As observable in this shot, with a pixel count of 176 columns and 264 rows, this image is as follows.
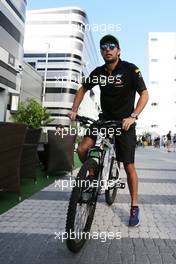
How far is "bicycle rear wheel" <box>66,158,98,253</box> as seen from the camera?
3014mm

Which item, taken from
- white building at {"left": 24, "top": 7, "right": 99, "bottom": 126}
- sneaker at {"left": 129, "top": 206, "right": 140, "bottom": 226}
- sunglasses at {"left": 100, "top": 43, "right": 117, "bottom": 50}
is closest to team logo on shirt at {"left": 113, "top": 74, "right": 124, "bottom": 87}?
sunglasses at {"left": 100, "top": 43, "right": 117, "bottom": 50}

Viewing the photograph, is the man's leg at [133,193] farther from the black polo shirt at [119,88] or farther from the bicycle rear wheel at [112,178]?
the black polo shirt at [119,88]

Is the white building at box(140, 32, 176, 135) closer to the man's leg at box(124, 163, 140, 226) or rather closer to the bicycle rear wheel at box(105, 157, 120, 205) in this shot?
the bicycle rear wheel at box(105, 157, 120, 205)

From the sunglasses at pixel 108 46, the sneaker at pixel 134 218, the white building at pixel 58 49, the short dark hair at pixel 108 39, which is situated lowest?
the sneaker at pixel 134 218

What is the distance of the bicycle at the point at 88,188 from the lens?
3037mm

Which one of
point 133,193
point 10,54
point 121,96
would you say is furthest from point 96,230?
point 10,54

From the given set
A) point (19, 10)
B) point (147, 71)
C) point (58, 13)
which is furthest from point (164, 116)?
point (19, 10)

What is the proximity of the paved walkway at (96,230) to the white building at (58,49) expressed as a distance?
288 ft

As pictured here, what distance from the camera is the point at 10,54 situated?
4444 centimetres

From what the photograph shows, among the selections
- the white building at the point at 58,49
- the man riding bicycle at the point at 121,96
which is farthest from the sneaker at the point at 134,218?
the white building at the point at 58,49

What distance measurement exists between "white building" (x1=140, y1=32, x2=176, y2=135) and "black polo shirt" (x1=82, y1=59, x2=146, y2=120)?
95.0 m

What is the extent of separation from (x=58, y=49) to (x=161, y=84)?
27.8 m

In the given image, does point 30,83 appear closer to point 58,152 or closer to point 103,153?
point 58,152

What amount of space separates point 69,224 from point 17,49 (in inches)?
1821
